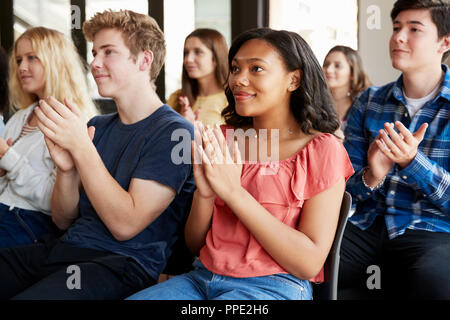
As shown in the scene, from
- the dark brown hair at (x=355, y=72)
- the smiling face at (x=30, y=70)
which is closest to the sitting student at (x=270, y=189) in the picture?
the smiling face at (x=30, y=70)

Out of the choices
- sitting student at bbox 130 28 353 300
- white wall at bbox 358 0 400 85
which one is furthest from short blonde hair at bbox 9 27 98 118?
white wall at bbox 358 0 400 85

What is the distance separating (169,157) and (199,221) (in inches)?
7.5

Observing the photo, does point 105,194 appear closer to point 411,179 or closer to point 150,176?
point 150,176

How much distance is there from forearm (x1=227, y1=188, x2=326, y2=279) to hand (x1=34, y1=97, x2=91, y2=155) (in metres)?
0.41

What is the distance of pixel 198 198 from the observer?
1106 mm

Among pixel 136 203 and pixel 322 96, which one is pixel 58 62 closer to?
pixel 136 203

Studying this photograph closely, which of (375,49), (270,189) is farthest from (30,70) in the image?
(375,49)

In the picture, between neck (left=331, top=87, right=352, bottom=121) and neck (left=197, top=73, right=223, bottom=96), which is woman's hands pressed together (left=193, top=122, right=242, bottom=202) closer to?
neck (left=197, top=73, right=223, bottom=96)

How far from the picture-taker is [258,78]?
1.13 metres

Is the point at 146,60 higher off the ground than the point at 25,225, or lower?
higher

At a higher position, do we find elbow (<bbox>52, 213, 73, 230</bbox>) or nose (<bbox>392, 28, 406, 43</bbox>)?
nose (<bbox>392, 28, 406, 43</bbox>)

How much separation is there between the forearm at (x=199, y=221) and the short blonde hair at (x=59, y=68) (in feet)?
2.57

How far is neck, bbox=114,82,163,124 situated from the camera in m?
1.32

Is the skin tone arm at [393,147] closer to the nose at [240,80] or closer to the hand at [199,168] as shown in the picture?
the nose at [240,80]
